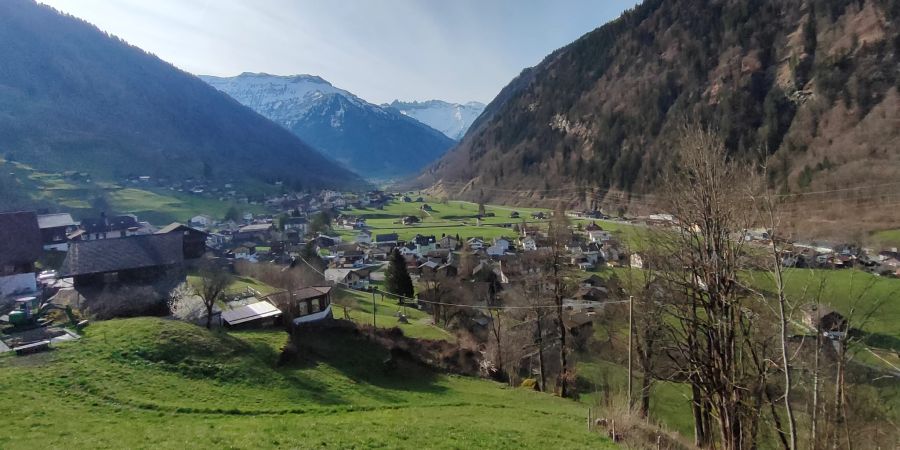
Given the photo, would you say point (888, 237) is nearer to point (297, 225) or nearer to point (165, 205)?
point (297, 225)

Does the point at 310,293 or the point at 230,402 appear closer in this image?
the point at 230,402

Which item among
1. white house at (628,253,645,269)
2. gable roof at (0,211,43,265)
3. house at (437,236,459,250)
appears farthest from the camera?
house at (437,236,459,250)

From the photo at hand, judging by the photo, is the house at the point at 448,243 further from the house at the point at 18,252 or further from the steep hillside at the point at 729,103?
the house at the point at 18,252

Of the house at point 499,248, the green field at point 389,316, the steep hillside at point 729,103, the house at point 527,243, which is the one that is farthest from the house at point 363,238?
the steep hillside at point 729,103

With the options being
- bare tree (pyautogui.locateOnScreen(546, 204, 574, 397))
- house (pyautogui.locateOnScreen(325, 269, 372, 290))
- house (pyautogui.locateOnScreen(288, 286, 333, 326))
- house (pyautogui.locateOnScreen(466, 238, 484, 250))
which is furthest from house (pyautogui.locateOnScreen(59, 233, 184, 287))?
house (pyautogui.locateOnScreen(466, 238, 484, 250))

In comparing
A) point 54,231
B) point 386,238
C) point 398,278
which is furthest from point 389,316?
point 386,238

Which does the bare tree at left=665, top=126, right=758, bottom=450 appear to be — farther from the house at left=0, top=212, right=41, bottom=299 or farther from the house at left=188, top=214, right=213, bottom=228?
the house at left=188, top=214, right=213, bottom=228
